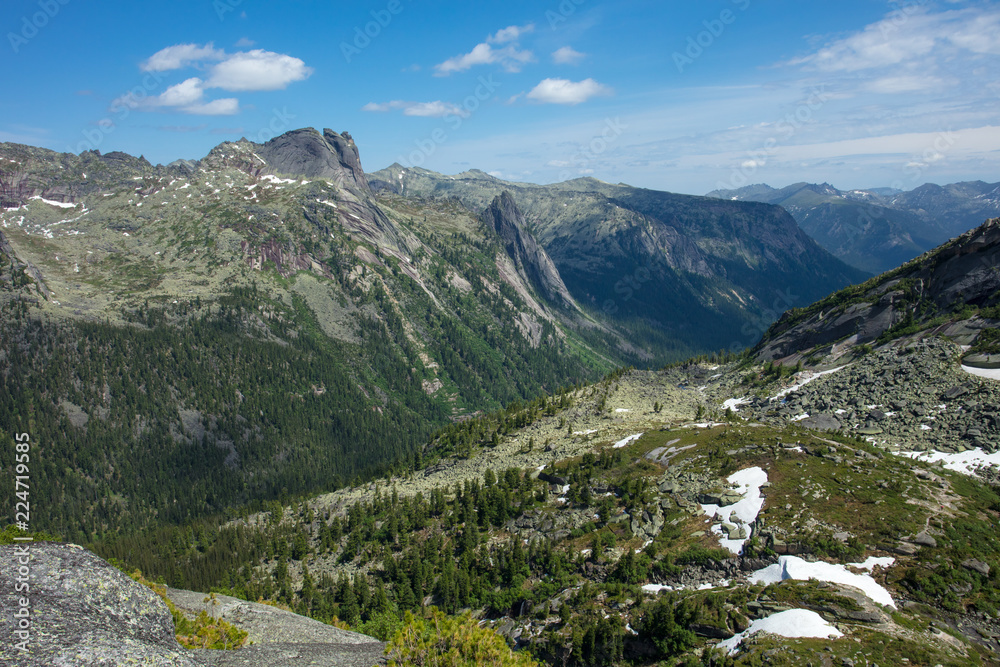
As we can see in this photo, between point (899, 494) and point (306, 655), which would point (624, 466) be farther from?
point (306, 655)

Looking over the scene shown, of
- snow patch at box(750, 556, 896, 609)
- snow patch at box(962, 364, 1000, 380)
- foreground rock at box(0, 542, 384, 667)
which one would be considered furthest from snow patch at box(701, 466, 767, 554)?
snow patch at box(962, 364, 1000, 380)

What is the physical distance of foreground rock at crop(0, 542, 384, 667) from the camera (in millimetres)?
24422

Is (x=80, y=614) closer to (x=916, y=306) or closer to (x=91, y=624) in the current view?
(x=91, y=624)

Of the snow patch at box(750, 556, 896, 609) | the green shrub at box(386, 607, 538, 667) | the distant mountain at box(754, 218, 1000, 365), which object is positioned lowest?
the snow patch at box(750, 556, 896, 609)

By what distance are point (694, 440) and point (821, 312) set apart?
6292 centimetres

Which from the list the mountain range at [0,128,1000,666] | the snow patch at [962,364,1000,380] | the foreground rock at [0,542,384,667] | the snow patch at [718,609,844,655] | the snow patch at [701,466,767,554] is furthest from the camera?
the snow patch at [962,364,1000,380]

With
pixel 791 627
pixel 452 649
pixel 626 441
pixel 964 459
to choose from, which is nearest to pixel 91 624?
pixel 452 649

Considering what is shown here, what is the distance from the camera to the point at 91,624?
89.5 feet

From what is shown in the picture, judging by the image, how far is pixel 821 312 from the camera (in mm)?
117375

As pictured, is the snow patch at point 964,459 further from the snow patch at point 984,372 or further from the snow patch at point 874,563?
the snow patch at point 874,563

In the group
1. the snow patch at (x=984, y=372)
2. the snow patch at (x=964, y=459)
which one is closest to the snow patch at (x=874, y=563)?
the snow patch at (x=964, y=459)

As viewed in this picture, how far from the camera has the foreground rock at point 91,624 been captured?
→ 80.1ft

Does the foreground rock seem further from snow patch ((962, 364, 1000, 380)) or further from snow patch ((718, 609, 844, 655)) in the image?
snow patch ((962, 364, 1000, 380))

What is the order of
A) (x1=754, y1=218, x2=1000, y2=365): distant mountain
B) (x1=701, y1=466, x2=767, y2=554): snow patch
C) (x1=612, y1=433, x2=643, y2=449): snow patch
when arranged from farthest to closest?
(x1=754, y1=218, x2=1000, y2=365): distant mountain → (x1=612, y1=433, x2=643, y2=449): snow patch → (x1=701, y1=466, x2=767, y2=554): snow patch
